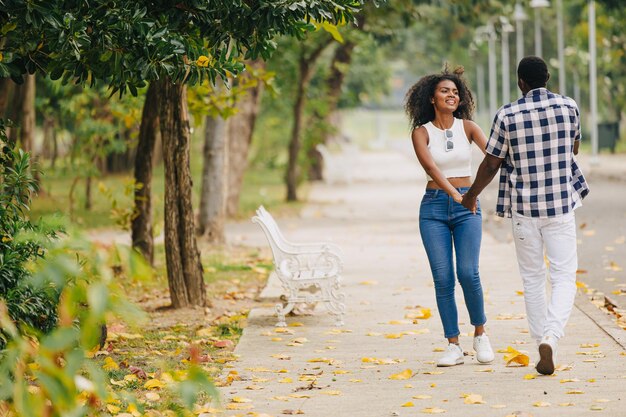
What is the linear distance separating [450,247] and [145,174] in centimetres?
588

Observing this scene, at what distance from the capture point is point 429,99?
8305mm

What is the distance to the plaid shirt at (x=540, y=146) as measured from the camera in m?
7.58

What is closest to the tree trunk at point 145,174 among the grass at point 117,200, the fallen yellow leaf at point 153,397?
the grass at point 117,200

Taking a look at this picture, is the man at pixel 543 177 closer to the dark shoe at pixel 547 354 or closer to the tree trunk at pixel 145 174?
the dark shoe at pixel 547 354

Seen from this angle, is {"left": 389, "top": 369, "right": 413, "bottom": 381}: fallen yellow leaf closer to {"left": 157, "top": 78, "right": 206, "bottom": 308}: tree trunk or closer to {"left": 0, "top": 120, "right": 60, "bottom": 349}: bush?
{"left": 0, "top": 120, "right": 60, "bottom": 349}: bush

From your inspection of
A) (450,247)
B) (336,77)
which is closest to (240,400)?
(450,247)

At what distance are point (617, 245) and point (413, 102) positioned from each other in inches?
333

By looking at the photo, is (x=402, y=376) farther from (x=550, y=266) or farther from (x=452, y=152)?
(x=452, y=152)

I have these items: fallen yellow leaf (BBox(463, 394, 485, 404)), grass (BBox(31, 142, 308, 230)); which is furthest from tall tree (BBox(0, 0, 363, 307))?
grass (BBox(31, 142, 308, 230))

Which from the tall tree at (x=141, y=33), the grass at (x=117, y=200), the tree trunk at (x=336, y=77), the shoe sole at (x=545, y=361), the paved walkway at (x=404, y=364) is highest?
the tree trunk at (x=336, y=77)

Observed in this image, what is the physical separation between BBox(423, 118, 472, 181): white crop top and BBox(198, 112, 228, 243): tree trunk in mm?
9537

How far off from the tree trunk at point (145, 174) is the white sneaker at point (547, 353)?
233 inches

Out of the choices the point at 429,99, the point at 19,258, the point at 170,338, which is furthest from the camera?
the point at 170,338

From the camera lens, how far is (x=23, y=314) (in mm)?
7195
